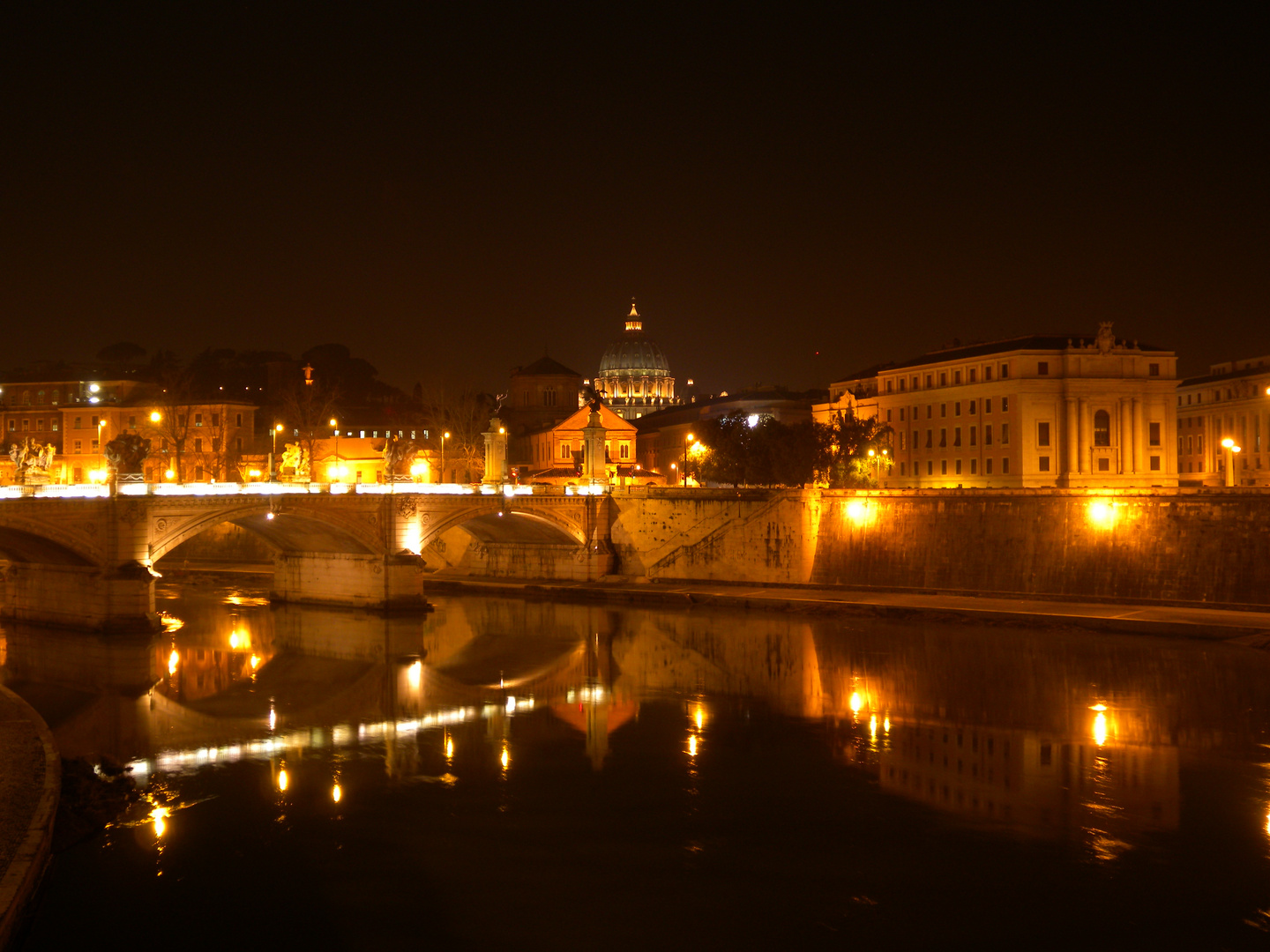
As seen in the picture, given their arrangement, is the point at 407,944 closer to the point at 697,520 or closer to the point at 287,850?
the point at 287,850

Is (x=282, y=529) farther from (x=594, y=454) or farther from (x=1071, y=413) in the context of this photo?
(x=1071, y=413)

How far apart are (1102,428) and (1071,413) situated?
6.29ft

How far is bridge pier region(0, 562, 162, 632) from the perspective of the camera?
33.9m

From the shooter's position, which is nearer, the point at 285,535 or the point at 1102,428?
the point at 285,535

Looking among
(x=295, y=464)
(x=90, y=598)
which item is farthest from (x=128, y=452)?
(x=295, y=464)

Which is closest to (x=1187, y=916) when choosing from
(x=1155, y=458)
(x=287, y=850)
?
(x=287, y=850)

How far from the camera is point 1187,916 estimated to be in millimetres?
14750

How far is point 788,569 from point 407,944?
33419 millimetres

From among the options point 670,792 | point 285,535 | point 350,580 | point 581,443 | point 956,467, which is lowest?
point 670,792

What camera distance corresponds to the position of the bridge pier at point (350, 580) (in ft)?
136

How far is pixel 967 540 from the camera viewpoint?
140ft

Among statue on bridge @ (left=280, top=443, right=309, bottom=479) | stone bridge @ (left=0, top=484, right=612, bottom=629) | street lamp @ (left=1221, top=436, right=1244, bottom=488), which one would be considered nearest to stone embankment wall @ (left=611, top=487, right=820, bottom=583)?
stone bridge @ (left=0, top=484, right=612, bottom=629)

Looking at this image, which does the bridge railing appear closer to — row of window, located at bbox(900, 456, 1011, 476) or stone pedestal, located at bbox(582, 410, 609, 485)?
stone pedestal, located at bbox(582, 410, 609, 485)

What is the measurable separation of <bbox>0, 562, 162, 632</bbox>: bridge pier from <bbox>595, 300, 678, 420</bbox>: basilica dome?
377ft
